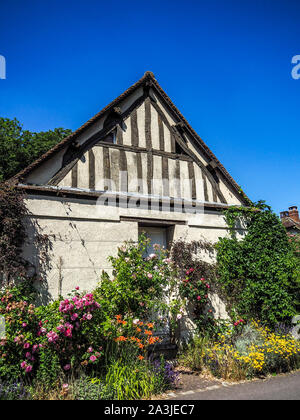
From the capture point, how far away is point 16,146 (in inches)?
595

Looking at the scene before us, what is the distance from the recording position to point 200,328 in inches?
273

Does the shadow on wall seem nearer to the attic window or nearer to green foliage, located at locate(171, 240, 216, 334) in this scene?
the attic window

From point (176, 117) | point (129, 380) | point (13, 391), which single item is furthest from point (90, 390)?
point (176, 117)

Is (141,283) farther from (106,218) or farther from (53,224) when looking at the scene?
(53,224)

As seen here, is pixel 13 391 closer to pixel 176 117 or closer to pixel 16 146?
pixel 176 117

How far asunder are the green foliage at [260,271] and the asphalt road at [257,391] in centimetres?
197

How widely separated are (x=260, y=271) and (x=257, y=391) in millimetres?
3155

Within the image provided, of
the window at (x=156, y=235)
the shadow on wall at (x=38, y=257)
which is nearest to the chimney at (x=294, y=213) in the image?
the window at (x=156, y=235)

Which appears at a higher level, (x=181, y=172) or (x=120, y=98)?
(x=120, y=98)

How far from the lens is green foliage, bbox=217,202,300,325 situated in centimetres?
722

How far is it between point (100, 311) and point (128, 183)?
3.17 metres

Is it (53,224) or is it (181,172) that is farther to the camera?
(181,172)

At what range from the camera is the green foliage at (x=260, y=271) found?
722cm

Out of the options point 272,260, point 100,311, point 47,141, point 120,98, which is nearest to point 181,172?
point 120,98
